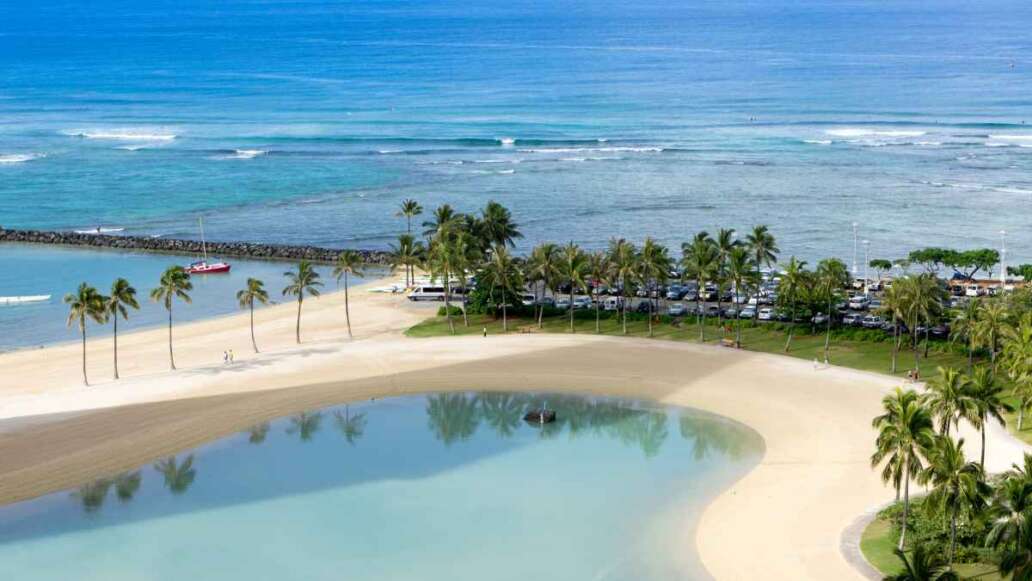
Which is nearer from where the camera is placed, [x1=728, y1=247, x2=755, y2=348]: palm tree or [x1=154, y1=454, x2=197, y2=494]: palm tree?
[x1=154, y1=454, x2=197, y2=494]: palm tree

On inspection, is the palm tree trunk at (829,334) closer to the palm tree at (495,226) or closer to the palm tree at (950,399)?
the palm tree at (495,226)

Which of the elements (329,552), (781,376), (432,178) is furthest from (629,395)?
(432,178)

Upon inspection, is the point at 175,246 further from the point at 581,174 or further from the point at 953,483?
the point at 953,483

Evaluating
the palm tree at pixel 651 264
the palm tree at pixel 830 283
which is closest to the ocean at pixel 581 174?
the palm tree at pixel 830 283

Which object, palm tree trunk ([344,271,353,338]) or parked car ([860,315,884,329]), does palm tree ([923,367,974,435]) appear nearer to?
parked car ([860,315,884,329])

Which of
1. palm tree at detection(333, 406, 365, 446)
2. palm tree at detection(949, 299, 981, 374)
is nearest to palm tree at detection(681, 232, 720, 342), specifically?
palm tree at detection(949, 299, 981, 374)

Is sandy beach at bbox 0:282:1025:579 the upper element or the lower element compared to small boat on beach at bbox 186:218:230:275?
lower

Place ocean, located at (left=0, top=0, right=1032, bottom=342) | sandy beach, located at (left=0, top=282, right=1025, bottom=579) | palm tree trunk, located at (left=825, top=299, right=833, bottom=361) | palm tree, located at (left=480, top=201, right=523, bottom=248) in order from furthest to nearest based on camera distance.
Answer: ocean, located at (left=0, top=0, right=1032, bottom=342) → palm tree, located at (left=480, top=201, right=523, bottom=248) → palm tree trunk, located at (left=825, top=299, right=833, bottom=361) → sandy beach, located at (left=0, top=282, right=1025, bottom=579)
